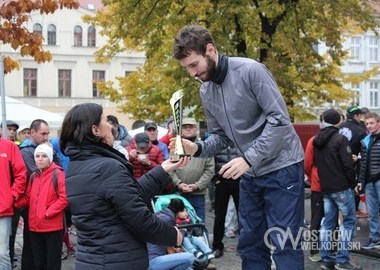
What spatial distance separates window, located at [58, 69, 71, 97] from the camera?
51156 millimetres

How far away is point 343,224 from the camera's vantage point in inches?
329

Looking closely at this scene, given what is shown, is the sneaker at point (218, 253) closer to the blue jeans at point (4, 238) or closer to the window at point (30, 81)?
the blue jeans at point (4, 238)

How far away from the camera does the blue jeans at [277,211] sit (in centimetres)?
427

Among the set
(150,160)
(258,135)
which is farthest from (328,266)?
(258,135)

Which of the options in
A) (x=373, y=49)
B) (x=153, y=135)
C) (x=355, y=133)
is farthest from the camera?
(x=373, y=49)

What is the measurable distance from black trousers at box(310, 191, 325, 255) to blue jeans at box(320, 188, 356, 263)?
0.32 metres

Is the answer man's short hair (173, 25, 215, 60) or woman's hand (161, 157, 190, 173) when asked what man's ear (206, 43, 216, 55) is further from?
woman's hand (161, 157, 190, 173)

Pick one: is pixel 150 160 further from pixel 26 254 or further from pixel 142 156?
pixel 26 254

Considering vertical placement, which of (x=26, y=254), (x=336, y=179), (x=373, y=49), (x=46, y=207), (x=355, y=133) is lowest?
(x=26, y=254)

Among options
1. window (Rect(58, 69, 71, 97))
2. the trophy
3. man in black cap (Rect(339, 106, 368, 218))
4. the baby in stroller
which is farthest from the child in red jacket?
window (Rect(58, 69, 71, 97))

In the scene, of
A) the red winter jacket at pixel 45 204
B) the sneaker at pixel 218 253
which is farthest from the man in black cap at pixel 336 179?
the red winter jacket at pixel 45 204

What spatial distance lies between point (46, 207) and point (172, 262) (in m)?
1.62

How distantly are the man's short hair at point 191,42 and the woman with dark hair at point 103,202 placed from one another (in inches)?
25.4

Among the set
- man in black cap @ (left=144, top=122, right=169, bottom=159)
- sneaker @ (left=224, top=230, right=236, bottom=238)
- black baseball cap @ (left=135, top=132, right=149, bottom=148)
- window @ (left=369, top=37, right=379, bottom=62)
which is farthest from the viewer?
window @ (left=369, top=37, right=379, bottom=62)
